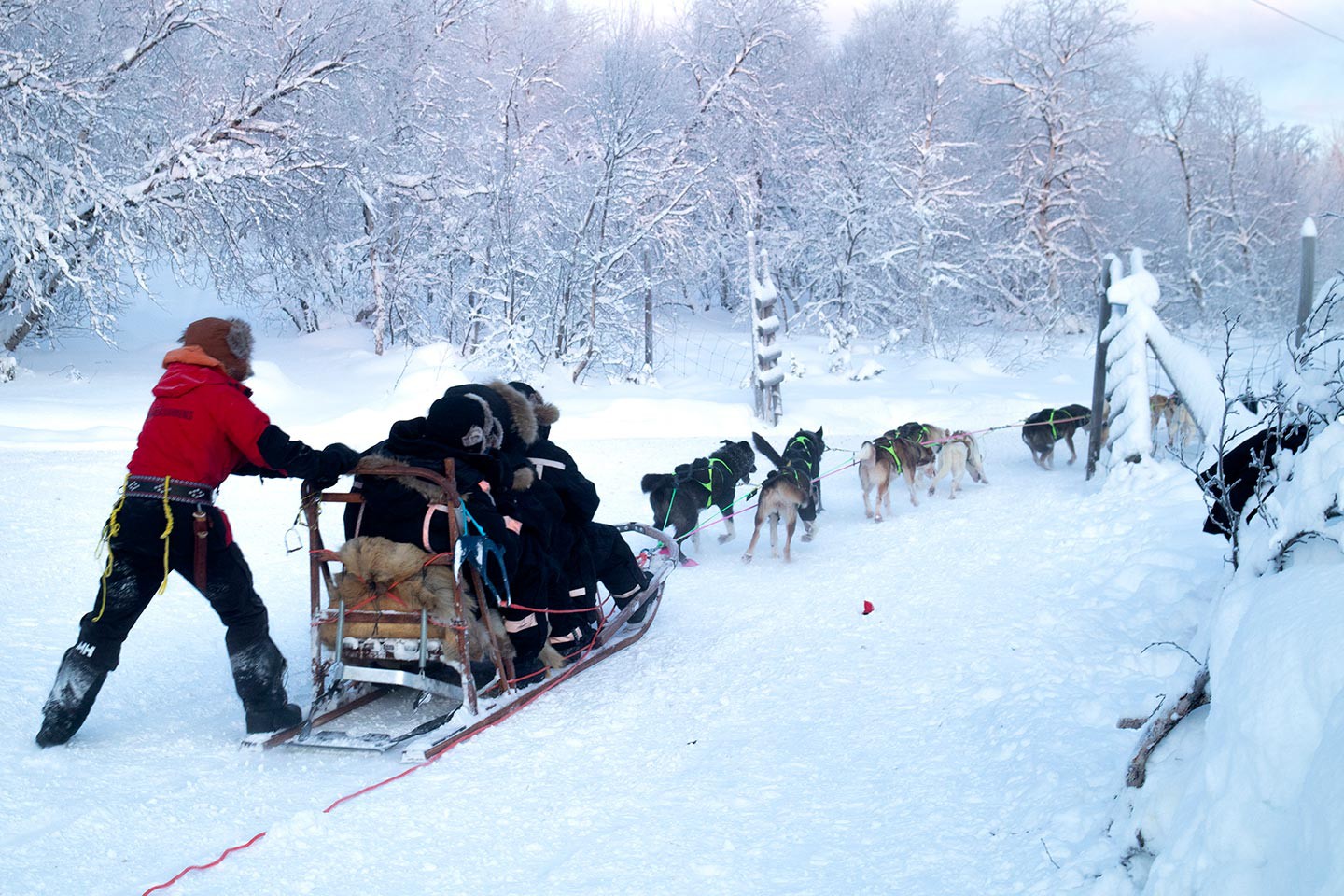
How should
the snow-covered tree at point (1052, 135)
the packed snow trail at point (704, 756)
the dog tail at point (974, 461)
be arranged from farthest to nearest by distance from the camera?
1. the snow-covered tree at point (1052, 135)
2. the dog tail at point (974, 461)
3. the packed snow trail at point (704, 756)

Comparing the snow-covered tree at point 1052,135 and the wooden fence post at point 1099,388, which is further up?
the snow-covered tree at point 1052,135

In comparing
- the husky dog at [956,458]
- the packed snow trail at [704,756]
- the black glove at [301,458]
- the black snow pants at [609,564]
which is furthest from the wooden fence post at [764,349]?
the black glove at [301,458]

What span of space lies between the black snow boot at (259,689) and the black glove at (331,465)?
0.68m

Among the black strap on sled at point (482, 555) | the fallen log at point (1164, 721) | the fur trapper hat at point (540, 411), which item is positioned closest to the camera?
the fallen log at point (1164, 721)

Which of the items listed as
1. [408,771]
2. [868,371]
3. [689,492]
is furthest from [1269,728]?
[868,371]

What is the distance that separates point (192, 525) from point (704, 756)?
2.10 m

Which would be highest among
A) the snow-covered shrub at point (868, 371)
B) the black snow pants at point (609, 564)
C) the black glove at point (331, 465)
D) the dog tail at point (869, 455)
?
the snow-covered shrub at point (868, 371)

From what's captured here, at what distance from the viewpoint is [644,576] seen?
516 centimetres

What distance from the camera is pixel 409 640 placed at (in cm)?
384

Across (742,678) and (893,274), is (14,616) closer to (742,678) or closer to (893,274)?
(742,678)

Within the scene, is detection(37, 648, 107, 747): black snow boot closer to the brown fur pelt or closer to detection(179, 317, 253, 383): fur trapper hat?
the brown fur pelt

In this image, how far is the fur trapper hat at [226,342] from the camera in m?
3.70

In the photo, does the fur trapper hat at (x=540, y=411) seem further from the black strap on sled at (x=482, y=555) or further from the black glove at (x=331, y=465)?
the black glove at (x=331, y=465)

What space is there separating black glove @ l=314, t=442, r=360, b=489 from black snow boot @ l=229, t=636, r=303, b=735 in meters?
0.68
